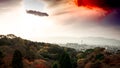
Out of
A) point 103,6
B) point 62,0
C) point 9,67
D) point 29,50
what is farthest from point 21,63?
point 103,6

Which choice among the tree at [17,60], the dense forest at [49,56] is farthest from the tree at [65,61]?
the tree at [17,60]

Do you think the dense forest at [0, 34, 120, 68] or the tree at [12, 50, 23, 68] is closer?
the tree at [12, 50, 23, 68]

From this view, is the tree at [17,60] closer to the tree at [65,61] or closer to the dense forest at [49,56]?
the dense forest at [49,56]

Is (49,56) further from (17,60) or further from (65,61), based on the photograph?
(17,60)

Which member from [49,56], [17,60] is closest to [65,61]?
[49,56]

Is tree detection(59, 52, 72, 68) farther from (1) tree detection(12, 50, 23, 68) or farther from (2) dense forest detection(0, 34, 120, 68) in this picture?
(1) tree detection(12, 50, 23, 68)

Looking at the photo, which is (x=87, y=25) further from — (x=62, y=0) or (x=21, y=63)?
(x=21, y=63)

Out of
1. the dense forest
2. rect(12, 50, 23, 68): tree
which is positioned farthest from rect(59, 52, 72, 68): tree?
rect(12, 50, 23, 68): tree

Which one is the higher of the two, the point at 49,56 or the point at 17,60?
the point at 49,56
